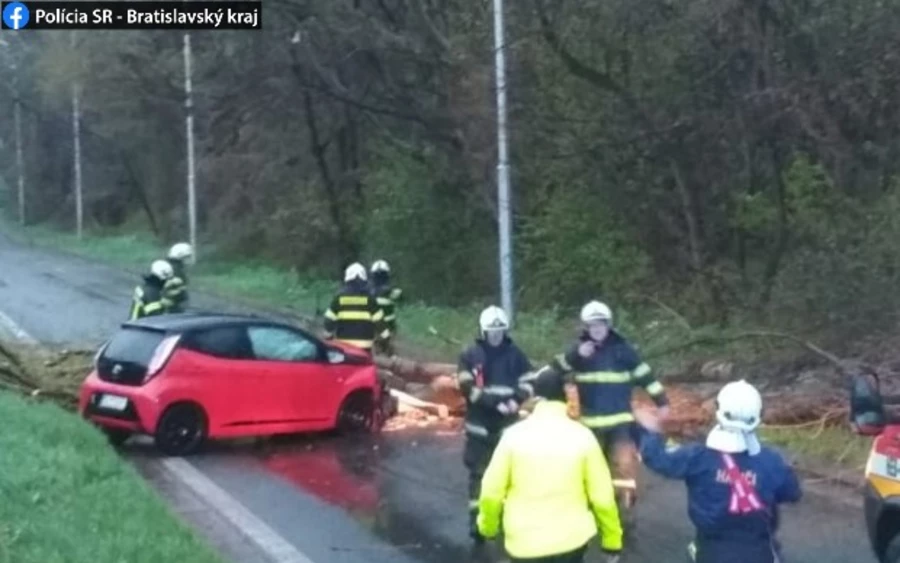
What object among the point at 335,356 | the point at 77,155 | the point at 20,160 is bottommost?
the point at 335,356

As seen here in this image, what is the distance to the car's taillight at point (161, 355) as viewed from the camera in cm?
1859

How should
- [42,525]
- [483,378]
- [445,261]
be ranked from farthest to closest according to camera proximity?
[445,261], [483,378], [42,525]

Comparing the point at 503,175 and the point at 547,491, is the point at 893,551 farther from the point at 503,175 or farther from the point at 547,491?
the point at 503,175

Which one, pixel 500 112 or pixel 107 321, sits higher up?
pixel 500 112

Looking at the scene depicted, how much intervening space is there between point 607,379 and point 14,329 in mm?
22762

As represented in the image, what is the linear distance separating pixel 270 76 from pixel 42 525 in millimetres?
28975

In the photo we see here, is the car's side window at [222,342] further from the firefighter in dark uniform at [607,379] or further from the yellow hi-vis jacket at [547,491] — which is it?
the yellow hi-vis jacket at [547,491]

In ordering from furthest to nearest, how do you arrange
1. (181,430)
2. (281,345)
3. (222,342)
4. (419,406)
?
(419,406) → (281,345) → (222,342) → (181,430)

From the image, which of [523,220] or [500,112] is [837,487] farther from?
[523,220]

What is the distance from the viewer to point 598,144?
2997 cm

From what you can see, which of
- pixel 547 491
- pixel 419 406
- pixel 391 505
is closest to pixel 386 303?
pixel 419 406

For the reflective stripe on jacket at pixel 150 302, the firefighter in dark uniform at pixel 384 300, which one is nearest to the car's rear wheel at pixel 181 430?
the reflective stripe on jacket at pixel 150 302

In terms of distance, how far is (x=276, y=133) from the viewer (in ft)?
161

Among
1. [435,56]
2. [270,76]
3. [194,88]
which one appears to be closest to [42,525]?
[435,56]
